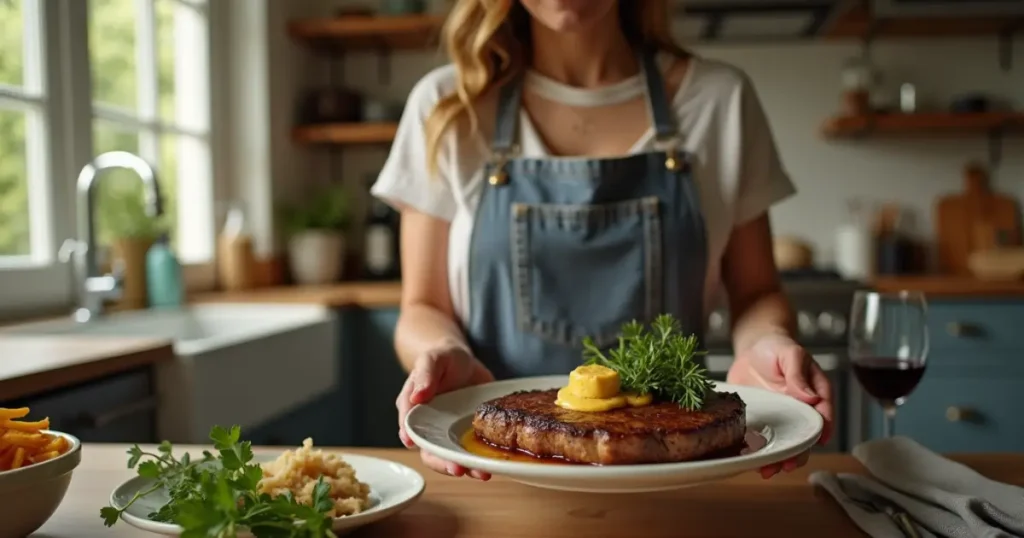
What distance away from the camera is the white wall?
11.8ft

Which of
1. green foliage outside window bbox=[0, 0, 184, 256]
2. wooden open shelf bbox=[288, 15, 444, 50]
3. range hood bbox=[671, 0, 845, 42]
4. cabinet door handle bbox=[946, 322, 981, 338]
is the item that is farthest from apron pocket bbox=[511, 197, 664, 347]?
wooden open shelf bbox=[288, 15, 444, 50]

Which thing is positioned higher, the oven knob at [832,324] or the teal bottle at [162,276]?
the teal bottle at [162,276]

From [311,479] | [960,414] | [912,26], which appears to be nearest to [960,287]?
[960,414]

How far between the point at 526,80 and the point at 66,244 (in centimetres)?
146

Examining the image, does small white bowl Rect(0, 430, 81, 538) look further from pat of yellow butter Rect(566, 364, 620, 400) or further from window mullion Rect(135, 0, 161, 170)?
window mullion Rect(135, 0, 161, 170)

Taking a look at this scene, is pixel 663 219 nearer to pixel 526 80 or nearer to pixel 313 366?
pixel 526 80

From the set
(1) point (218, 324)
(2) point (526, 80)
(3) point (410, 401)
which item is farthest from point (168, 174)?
(3) point (410, 401)

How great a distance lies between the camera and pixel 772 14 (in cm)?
321

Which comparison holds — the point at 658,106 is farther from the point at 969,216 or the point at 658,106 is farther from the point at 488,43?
the point at 969,216

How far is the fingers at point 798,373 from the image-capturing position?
2.94 ft

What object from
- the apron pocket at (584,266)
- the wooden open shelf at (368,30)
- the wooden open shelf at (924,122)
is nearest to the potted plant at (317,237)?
the wooden open shelf at (368,30)

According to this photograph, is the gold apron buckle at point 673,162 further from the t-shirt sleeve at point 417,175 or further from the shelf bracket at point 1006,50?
the shelf bracket at point 1006,50

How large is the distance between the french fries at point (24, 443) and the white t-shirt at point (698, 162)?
2.44 feet

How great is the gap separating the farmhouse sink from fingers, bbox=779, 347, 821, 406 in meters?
1.28
